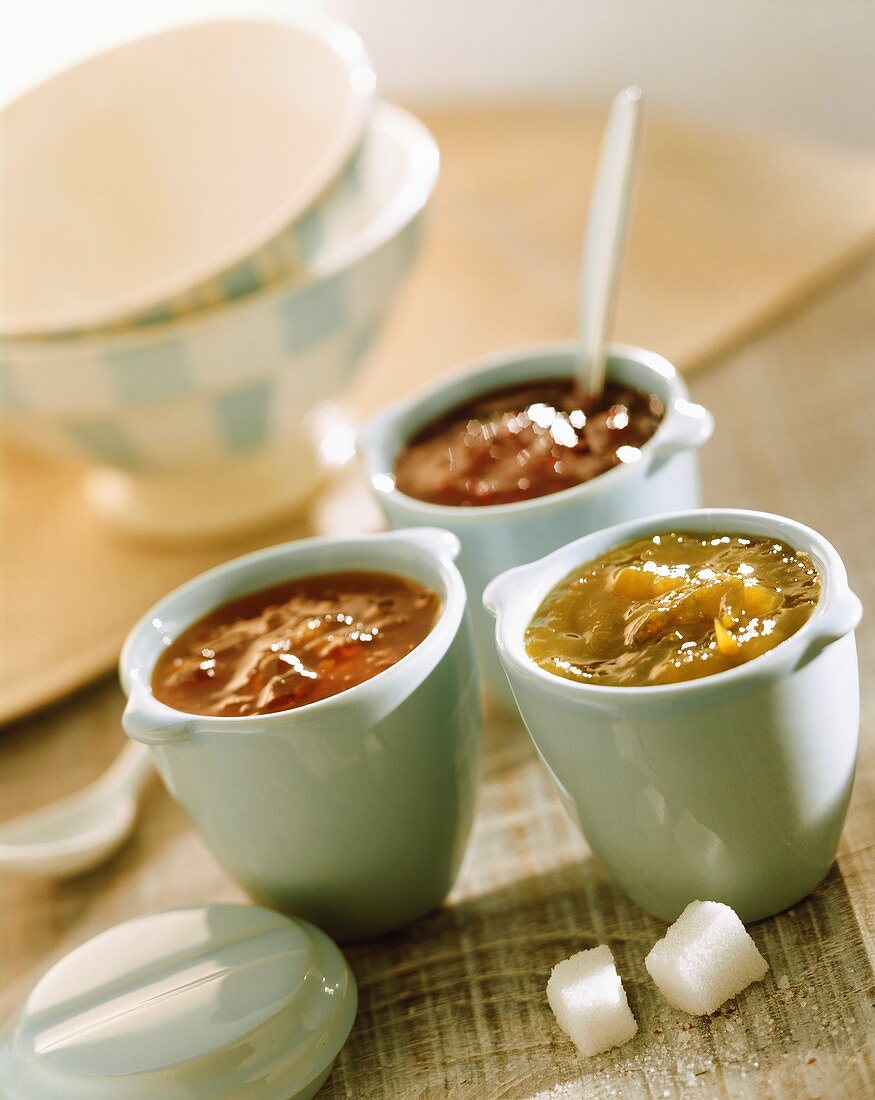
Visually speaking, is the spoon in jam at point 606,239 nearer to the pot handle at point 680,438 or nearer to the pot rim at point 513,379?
the pot rim at point 513,379

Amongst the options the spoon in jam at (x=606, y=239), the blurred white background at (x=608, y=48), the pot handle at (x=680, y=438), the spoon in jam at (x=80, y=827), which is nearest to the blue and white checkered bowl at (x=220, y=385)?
the spoon in jam at (x=606, y=239)

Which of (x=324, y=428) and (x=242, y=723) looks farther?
(x=324, y=428)

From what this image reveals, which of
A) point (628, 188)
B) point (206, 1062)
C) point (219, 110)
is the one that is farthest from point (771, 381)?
point (206, 1062)

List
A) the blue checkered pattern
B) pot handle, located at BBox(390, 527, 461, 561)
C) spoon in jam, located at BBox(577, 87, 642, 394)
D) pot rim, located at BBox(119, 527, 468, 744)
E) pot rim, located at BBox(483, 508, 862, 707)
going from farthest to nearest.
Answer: the blue checkered pattern → spoon in jam, located at BBox(577, 87, 642, 394) → pot handle, located at BBox(390, 527, 461, 561) → pot rim, located at BBox(119, 527, 468, 744) → pot rim, located at BBox(483, 508, 862, 707)

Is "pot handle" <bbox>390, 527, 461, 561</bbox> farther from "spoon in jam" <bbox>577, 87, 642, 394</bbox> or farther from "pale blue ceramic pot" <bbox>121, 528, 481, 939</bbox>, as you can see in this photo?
"spoon in jam" <bbox>577, 87, 642, 394</bbox>

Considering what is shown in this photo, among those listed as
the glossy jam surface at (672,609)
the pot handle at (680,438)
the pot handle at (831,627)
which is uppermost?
the pot handle at (831,627)

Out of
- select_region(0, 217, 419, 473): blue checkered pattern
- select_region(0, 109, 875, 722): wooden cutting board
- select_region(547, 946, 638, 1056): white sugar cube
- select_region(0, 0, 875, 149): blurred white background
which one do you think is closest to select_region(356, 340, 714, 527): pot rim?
select_region(0, 217, 419, 473): blue checkered pattern

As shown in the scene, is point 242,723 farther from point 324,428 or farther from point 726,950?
point 324,428
